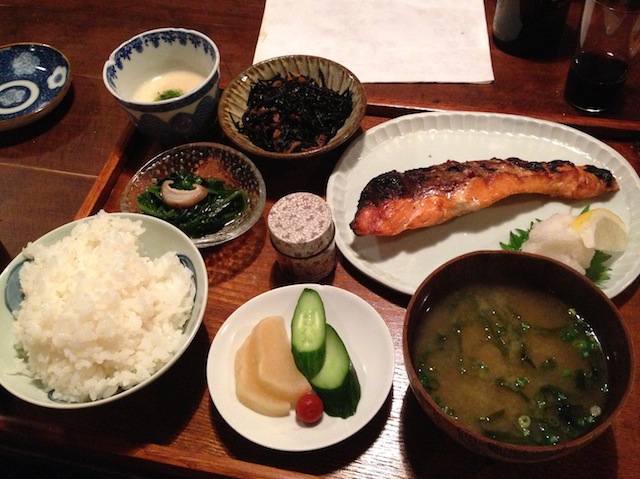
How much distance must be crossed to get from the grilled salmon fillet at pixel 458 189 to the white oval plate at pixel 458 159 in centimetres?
6

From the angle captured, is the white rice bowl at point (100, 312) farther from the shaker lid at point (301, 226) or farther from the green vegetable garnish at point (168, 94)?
the green vegetable garnish at point (168, 94)

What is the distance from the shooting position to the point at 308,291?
156cm

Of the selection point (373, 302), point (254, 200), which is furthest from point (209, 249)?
point (373, 302)

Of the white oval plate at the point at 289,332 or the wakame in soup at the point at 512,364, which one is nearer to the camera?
the wakame in soup at the point at 512,364

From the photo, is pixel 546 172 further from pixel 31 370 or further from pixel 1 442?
pixel 1 442

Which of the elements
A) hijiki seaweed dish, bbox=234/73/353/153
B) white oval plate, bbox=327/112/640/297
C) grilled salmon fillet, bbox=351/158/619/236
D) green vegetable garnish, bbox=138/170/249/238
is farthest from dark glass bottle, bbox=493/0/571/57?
green vegetable garnish, bbox=138/170/249/238

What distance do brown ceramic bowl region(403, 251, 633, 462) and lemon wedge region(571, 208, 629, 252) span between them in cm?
31

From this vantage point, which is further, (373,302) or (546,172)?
(546,172)

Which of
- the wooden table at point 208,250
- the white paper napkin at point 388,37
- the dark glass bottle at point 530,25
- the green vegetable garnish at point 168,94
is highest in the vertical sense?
the dark glass bottle at point 530,25

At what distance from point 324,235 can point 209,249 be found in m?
0.47

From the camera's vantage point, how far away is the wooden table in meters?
1.38

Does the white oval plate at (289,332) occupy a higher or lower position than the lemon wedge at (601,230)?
lower

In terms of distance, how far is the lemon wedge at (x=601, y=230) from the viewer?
160 centimetres

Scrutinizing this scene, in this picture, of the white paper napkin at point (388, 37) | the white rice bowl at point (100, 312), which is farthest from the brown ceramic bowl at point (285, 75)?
the white rice bowl at point (100, 312)
